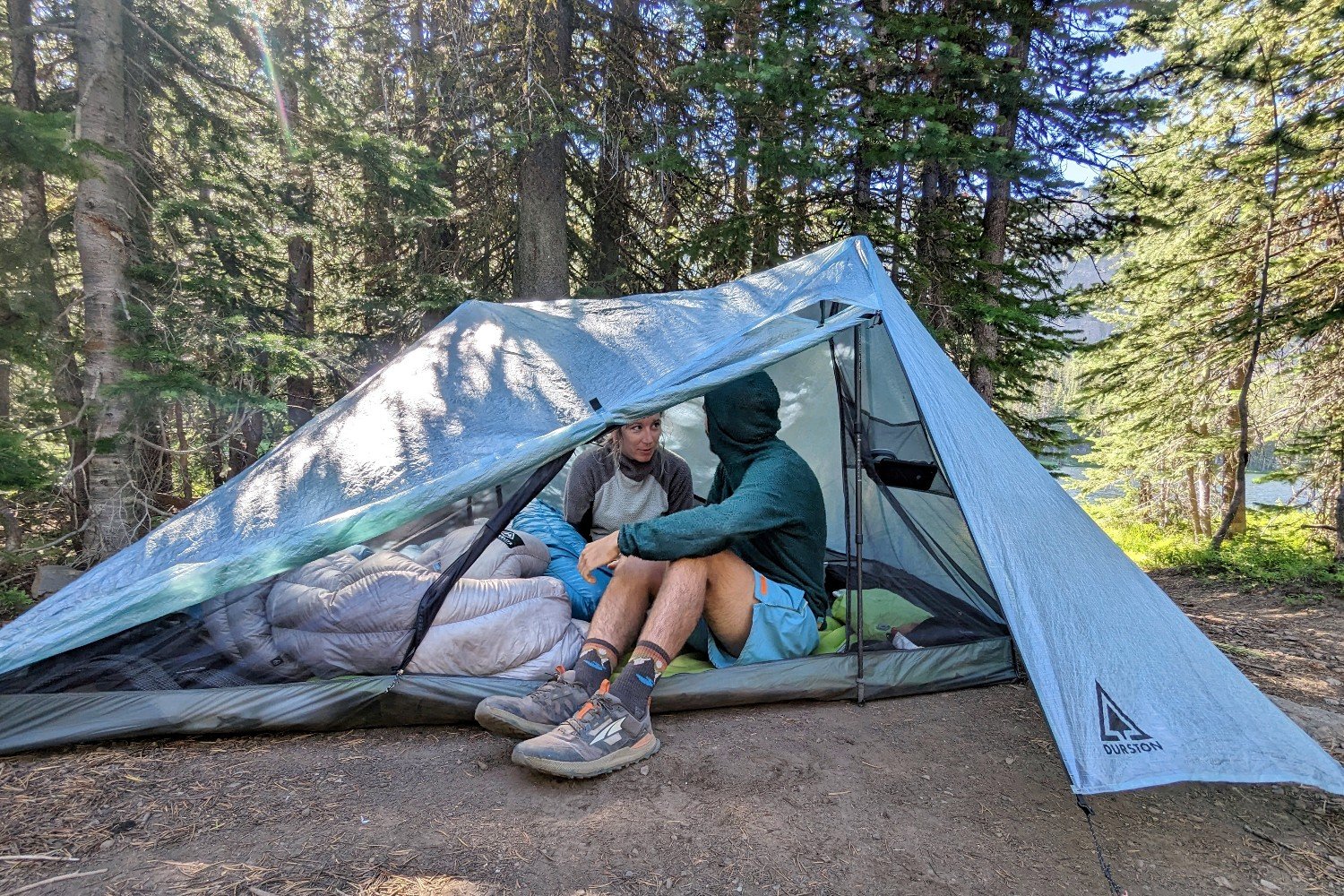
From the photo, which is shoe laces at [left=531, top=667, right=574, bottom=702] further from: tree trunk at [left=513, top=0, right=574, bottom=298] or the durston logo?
tree trunk at [left=513, top=0, right=574, bottom=298]

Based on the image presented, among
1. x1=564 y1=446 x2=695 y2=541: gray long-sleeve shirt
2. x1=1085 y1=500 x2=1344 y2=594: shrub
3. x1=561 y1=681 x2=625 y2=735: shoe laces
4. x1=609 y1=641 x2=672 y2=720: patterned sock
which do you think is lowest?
x1=1085 y1=500 x2=1344 y2=594: shrub

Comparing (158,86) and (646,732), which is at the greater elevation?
(158,86)

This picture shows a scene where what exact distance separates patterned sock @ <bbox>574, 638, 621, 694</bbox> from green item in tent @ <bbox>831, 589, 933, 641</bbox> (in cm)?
118

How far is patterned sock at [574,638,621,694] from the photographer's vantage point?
7.76 ft

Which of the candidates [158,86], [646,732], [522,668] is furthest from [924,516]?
[158,86]

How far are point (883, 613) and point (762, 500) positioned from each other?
→ 110 centimetres

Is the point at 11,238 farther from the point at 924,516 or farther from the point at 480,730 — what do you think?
the point at 924,516

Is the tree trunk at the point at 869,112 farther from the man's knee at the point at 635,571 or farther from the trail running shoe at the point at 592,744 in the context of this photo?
the trail running shoe at the point at 592,744

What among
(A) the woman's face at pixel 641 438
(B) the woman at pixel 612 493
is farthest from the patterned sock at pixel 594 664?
(A) the woman's face at pixel 641 438

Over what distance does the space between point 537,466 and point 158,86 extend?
502 centimetres

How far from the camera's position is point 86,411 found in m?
4.39

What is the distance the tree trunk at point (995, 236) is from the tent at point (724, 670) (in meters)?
2.83

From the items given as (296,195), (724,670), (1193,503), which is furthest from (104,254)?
(1193,503)

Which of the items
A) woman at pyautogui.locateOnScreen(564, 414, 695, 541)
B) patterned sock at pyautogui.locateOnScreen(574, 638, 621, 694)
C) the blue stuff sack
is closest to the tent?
patterned sock at pyautogui.locateOnScreen(574, 638, 621, 694)
